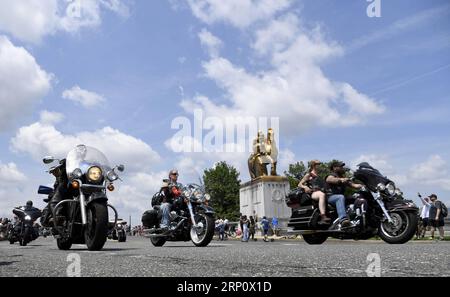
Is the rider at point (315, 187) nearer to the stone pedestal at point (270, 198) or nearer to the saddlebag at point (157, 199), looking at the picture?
the saddlebag at point (157, 199)

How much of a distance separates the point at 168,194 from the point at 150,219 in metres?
0.89

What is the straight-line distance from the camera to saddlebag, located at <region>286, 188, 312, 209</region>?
988 cm

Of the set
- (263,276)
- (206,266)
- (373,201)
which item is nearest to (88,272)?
(206,266)

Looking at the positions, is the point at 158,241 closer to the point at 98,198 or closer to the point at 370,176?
the point at 98,198

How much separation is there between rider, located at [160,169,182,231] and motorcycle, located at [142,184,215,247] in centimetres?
10

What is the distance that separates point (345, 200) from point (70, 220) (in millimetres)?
5020

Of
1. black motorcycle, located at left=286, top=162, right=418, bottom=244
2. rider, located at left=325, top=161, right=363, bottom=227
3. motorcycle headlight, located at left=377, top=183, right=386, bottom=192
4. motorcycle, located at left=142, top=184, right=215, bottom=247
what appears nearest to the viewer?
black motorcycle, located at left=286, top=162, right=418, bottom=244

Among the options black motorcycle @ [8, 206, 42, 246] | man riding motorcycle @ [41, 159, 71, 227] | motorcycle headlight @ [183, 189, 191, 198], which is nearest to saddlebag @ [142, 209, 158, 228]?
motorcycle headlight @ [183, 189, 191, 198]

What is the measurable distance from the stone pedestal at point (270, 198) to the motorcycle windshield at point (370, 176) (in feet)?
96.2

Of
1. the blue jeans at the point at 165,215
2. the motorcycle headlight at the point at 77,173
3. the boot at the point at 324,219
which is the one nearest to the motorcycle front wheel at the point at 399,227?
the boot at the point at 324,219

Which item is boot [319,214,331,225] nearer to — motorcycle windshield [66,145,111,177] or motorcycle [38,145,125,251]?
motorcycle [38,145,125,251]

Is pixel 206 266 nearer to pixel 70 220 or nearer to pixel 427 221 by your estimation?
pixel 70 220
